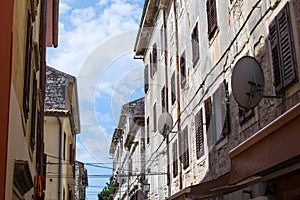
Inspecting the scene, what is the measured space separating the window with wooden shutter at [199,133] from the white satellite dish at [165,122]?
255 cm

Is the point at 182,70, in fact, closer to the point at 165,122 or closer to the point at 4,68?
the point at 165,122

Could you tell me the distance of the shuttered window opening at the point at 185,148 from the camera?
53.6ft

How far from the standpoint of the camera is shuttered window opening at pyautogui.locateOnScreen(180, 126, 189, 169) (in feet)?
53.6

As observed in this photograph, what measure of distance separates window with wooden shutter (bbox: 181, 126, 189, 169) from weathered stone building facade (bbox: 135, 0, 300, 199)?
0.04 meters

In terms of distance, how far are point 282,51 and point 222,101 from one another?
3.88m

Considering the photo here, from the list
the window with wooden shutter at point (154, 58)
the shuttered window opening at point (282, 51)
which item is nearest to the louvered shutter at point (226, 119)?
the shuttered window opening at point (282, 51)

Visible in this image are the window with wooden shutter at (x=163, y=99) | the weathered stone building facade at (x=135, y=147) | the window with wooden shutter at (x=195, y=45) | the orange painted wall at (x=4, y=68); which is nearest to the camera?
the orange painted wall at (x=4, y=68)

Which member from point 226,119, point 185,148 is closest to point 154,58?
point 185,148

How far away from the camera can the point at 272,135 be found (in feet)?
21.4

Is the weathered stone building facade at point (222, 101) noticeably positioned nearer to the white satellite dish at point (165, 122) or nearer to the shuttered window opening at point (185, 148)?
the shuttered window opening at point (185, 148)

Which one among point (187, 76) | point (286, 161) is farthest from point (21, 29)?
point (187, 76)

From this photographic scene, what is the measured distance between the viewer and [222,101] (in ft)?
40.5

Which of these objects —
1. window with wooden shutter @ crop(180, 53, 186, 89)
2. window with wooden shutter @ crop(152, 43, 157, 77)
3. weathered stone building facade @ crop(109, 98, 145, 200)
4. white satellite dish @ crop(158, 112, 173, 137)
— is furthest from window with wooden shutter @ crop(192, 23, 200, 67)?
weathered stone building facade @ crop(109, 98, 145, 200)

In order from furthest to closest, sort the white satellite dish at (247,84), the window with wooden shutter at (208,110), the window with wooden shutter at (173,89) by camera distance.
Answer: the window with wooden shutter at (173,89) < the window with wooden shutter at (208,110) < the white satellite dish at (247,84)
